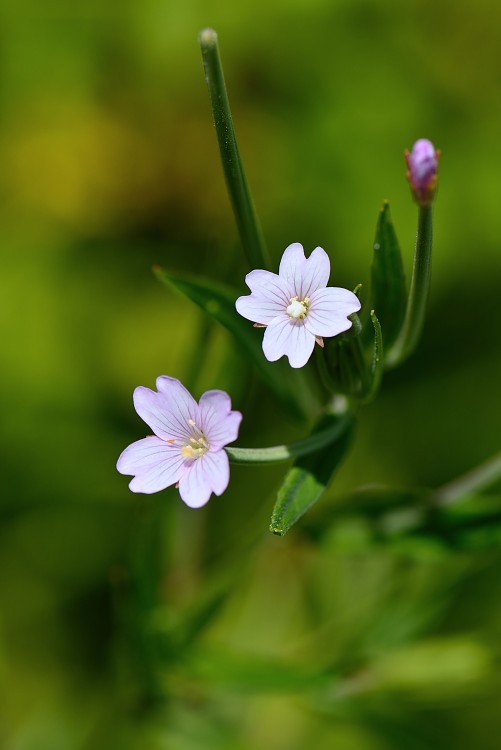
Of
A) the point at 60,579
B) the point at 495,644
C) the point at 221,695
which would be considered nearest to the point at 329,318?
the point at 495,644

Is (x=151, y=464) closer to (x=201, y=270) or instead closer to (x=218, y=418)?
(x=218, y=418)

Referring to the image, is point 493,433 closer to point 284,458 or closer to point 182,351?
point 182,351

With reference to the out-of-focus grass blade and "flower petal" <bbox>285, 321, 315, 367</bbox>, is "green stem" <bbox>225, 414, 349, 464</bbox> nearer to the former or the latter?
"flower petal" <bbox>285, 321, 315, 367</bbox>

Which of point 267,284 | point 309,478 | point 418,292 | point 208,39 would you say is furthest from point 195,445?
point 208,39

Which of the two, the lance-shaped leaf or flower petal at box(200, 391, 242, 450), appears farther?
the lance-shaped leaf

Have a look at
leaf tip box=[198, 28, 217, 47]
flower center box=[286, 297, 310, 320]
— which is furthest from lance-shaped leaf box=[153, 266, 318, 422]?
leaf tip box=[198, 28, 217, 47]

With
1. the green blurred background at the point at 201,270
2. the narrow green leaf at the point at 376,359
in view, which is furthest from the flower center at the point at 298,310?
the green blurred background at the point at 201,270
